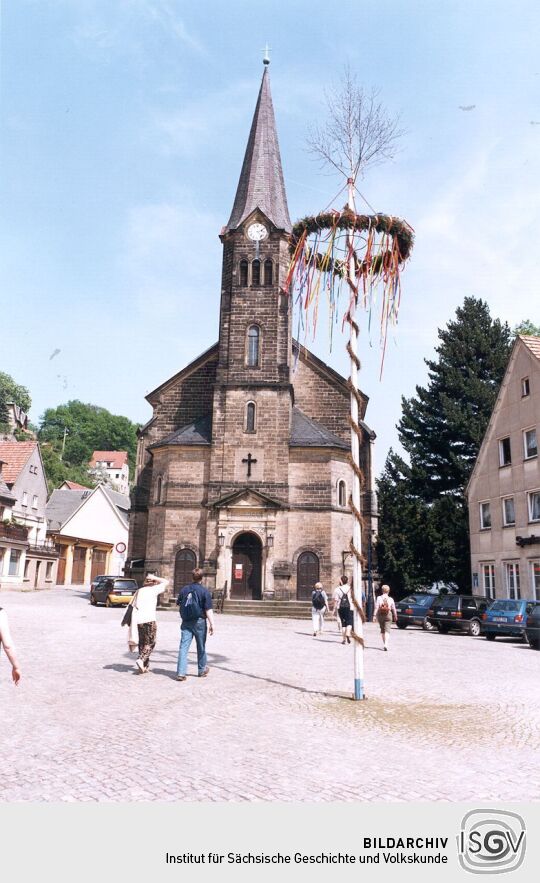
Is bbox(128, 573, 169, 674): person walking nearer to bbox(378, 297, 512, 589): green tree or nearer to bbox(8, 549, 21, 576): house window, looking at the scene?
bbox(378, 297, 512, 589): green tree

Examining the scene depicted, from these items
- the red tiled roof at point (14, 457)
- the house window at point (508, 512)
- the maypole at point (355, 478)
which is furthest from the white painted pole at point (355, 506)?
the red tiled roof at point (14, 457)

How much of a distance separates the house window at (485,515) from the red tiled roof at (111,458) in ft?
312

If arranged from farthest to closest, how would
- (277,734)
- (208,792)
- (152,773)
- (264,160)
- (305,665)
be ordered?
(264,160)
(305,665)
(277,734)
(152,773)
(208,792)

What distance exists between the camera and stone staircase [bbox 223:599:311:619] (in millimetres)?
30250

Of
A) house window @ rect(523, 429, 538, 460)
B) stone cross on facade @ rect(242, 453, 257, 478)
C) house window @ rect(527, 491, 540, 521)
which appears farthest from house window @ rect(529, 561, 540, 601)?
stone cross on facade @ rect(242, 453, 257, 478)

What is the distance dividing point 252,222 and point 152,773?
3489cm

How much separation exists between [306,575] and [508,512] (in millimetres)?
9860

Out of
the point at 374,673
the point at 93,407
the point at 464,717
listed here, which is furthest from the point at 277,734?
the point at 93,407

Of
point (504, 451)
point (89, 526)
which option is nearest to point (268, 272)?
point (504, 451)

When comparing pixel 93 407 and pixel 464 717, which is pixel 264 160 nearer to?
pixel 464 717

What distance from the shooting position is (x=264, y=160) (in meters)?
40.5

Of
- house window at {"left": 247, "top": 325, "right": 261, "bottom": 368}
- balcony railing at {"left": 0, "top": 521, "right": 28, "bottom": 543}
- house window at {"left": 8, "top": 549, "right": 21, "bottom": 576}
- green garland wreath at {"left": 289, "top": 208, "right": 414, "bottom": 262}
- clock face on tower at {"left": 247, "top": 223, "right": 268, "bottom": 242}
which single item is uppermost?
clock face on tower at {"left": 247, "top": 223, "right": 268, "bottom": 242}

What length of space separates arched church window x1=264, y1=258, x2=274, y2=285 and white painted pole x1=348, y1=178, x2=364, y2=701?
26047mm

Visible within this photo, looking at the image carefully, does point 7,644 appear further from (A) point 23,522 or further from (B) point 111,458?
(B) point 111,458
